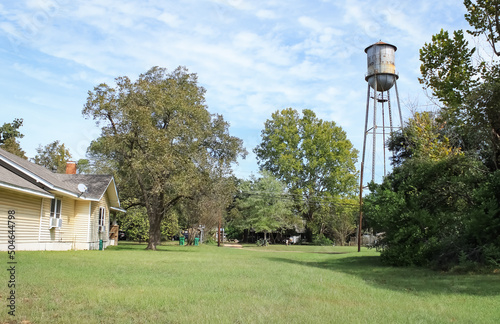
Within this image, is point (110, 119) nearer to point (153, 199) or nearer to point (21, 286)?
point (153, 199)

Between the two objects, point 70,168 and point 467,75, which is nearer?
point 467,75

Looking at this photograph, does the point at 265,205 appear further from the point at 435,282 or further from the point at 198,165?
the point at 435,282

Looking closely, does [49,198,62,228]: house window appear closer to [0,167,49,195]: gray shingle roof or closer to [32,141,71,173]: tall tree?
[0,167,49,195]: gray shingle roof

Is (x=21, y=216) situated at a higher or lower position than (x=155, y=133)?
lower

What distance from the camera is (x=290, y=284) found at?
10133 mm

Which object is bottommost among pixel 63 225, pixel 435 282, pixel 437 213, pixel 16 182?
pixel 435 282

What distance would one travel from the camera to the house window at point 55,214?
71.4 ft

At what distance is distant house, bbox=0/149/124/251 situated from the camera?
1803cm

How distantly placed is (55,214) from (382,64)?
27572 millimetres

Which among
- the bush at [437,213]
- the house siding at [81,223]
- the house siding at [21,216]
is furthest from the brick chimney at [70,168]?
the bush at [437,213]

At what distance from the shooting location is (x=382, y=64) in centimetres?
3584

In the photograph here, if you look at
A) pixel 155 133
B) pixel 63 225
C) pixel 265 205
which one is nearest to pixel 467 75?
pixel 155 133

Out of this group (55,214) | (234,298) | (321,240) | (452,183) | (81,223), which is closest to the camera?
(234,298)

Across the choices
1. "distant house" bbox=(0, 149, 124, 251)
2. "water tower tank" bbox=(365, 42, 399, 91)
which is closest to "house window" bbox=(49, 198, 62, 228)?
"distant house" bbox=(0, 149, 124, 251)
